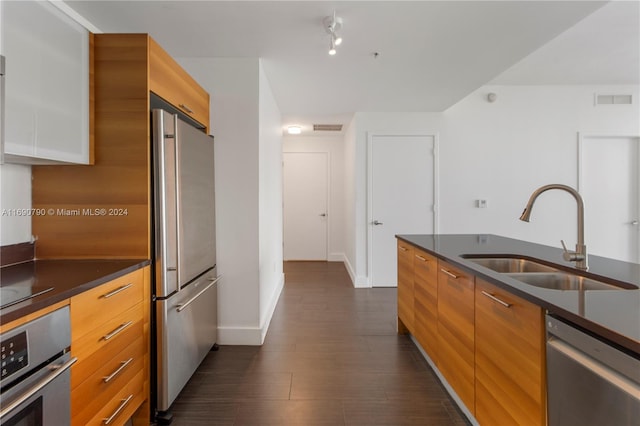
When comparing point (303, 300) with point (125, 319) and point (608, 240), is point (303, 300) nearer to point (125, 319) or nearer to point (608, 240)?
point (125, 319)

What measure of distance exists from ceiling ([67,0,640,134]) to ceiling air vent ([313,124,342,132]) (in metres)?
1.48

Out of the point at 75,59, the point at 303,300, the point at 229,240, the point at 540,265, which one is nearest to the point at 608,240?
the point at 540,265

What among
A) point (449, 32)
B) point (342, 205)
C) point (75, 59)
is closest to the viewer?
point (75, 59)

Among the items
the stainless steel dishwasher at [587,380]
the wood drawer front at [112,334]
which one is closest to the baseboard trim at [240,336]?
the wood drawer front at [112,334]

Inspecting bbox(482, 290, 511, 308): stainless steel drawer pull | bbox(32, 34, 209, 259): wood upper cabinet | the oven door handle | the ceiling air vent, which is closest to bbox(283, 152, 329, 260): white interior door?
the ceiling air vent

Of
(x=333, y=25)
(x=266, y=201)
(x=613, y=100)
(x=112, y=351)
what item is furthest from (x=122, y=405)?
(x=613, y=100)

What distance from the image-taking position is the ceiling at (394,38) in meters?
1.92

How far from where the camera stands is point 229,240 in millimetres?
2514

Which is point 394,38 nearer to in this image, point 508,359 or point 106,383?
point 508,359

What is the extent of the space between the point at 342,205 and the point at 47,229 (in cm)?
488

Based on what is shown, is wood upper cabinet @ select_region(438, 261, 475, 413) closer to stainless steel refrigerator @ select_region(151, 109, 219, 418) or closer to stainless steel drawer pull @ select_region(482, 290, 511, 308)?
stainless steel drawer pull @ select_region(482, 290, 511, 308)

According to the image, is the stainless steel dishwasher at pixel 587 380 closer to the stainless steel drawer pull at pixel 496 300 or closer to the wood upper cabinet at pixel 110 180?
the stainless steel drawer pull at pixel 496 300

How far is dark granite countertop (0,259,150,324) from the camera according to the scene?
94cm

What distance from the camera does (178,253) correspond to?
1748 mm
